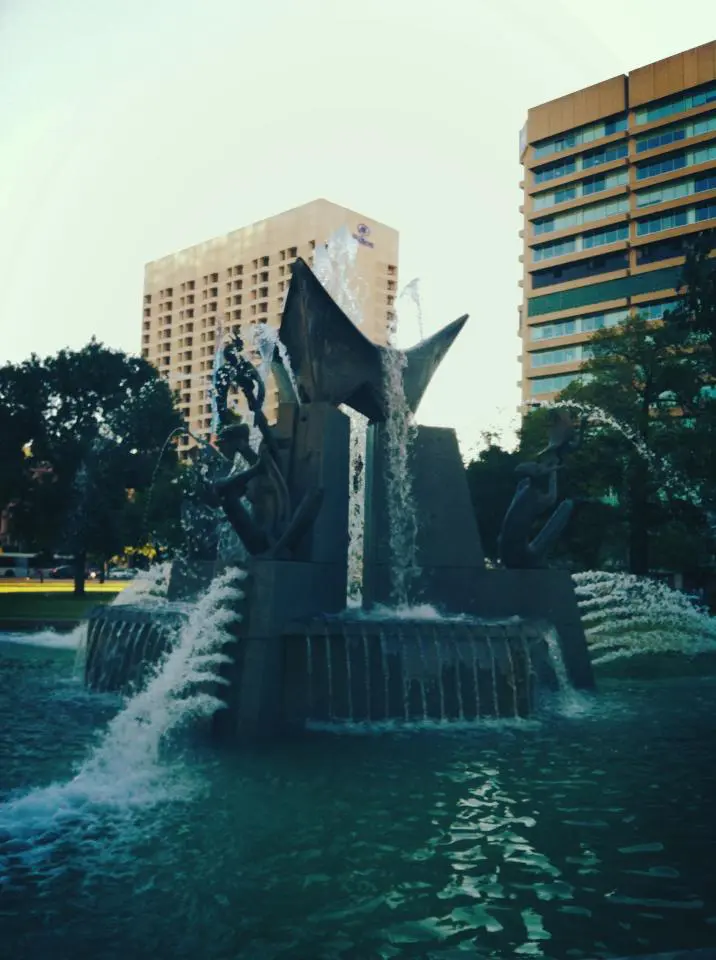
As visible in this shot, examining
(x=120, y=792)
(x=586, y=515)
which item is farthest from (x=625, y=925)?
(x=586, y=515)

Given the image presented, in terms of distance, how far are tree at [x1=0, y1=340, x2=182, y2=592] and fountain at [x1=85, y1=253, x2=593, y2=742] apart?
24.2m

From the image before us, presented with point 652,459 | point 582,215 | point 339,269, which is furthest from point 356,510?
point 582,215

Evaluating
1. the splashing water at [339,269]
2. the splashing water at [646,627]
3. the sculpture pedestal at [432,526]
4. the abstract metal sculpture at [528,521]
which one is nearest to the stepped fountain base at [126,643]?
the sculpture pedestal at [432,526]

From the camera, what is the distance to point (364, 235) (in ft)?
262

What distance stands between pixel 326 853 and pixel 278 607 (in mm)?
4473

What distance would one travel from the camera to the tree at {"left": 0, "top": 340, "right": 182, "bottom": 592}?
123 feet

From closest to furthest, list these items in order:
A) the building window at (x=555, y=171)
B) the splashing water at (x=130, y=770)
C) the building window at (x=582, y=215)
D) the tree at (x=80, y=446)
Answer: the splashing water at (x=130, y=770) < the tree at (x=80, y=446) < the building window at (x=582, y=215) < the building window at (x=555, y=171)

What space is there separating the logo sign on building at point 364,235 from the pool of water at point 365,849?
7327cm

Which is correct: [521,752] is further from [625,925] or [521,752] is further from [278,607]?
[625,925]

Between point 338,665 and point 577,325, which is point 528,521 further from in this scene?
point 577,325

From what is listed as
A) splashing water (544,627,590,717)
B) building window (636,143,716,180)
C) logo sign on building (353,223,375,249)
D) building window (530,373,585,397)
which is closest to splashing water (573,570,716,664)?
splashing water (544,627,590,717)

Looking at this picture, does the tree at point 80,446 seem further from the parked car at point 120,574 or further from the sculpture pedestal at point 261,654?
the parked car at point 120,574

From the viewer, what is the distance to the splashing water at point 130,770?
18.6 ft

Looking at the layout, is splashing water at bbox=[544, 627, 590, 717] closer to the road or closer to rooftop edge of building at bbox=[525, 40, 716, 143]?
the road
